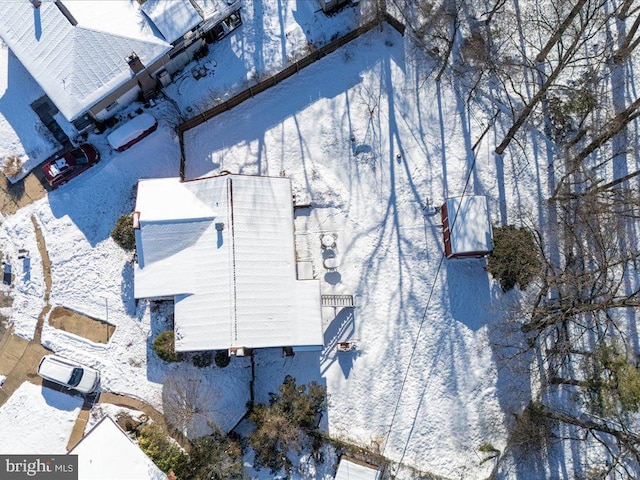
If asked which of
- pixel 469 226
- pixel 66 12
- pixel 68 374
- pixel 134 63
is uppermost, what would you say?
pixel 66 12

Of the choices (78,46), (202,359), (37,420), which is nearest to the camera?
(78,46)

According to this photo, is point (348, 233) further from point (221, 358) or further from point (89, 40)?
point (89, 40)

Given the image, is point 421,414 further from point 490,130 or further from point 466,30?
point 466,30

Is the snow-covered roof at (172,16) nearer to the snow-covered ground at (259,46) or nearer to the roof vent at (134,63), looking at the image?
the roof vent at (134,63)

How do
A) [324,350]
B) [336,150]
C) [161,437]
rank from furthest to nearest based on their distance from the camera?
1. [336,150]
2. [324,350]
3. [161,437]

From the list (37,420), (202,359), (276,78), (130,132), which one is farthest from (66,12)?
(37,420)

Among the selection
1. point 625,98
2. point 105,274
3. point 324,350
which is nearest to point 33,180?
point 105,274

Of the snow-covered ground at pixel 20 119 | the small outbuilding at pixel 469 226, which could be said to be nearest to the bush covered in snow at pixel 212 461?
the small outbuilding at pixel 469 226
